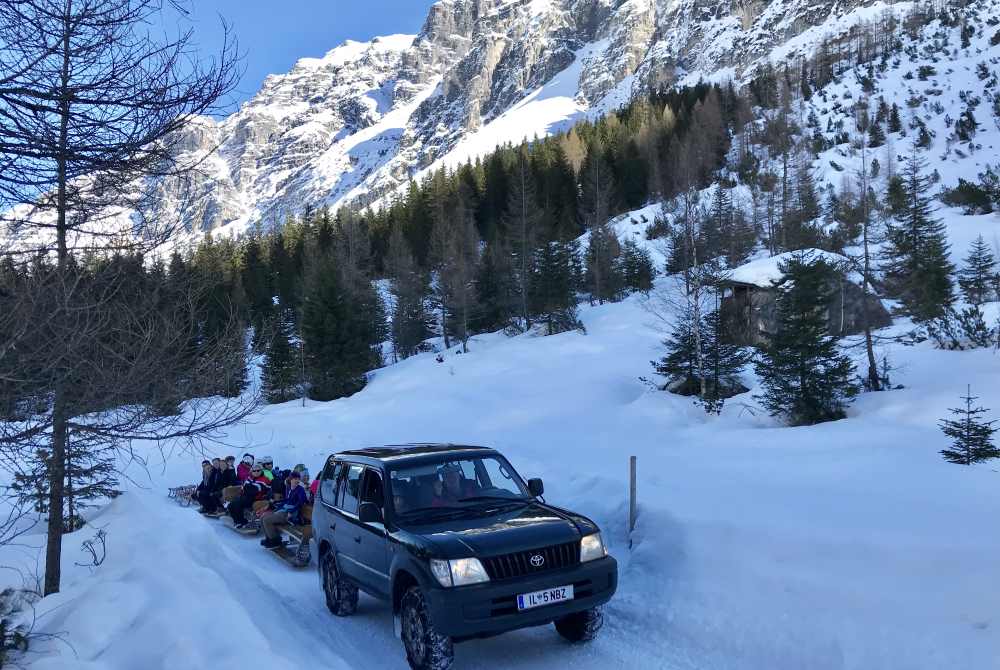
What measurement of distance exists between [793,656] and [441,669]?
110 inches

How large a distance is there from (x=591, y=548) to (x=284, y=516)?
6.62 m

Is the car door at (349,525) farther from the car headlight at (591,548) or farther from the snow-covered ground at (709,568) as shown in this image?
the car headlight at (591,548)

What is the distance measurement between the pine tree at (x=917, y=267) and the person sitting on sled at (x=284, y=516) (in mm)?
15728

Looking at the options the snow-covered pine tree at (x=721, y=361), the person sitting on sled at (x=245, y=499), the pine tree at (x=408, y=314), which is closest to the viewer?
the person sitting on sled at (x=245, y=499)

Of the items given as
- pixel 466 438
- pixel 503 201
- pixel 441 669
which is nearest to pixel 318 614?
pixel 441 669

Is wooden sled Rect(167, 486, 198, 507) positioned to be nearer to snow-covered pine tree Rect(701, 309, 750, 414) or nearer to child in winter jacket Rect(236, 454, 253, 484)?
child in winter jacket Rect(236, 454, 253, 484)

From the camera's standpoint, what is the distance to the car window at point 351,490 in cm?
674

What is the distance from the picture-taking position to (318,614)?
7.15 m

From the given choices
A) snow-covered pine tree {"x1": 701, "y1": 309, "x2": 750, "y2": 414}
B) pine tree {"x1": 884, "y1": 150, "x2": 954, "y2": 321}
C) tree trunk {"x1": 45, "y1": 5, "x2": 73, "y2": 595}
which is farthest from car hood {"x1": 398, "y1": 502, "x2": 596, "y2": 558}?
pine tree {"x1": 884, "y1": 150, "x2": 954, "y2": 321}

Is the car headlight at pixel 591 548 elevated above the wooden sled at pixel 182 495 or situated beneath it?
elevated above

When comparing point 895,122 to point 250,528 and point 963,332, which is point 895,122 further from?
point 250,528

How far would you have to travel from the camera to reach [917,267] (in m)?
24.1

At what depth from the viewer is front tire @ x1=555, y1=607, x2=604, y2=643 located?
567 centimetres

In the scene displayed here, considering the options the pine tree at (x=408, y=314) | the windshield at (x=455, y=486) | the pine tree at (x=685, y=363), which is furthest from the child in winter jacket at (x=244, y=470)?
the pine tree at (x=408, y=314)
